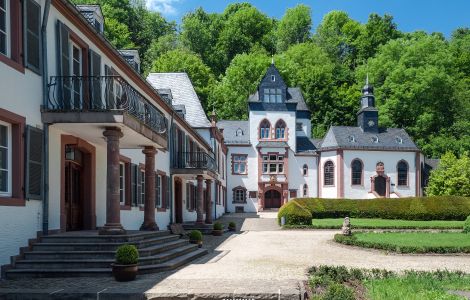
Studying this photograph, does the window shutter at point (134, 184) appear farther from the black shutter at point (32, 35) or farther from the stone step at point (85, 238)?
→ the black shutter at point (32, 35)

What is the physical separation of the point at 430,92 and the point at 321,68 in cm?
1445

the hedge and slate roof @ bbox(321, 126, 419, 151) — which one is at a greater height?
slate roof @ bbox(321, 126, 419, 151)

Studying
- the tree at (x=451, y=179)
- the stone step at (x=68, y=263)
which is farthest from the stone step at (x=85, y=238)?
the tree at (x=451, y=179)

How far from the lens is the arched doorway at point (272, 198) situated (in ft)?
208

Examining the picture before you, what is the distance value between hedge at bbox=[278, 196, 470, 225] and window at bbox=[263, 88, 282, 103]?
19.9 m

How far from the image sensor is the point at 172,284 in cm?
1080

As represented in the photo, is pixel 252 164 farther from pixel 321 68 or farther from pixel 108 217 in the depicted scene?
pixel 108 217

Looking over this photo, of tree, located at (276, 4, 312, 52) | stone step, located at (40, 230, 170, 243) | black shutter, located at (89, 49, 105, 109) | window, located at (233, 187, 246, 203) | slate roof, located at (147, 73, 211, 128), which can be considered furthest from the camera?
tree, located at (276, 4, 312, 52)

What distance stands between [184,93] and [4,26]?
1203 inches

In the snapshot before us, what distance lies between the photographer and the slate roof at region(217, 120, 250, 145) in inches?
2489

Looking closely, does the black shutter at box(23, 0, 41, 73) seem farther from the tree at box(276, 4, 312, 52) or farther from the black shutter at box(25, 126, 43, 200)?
the tree at box(276, 4, 312, 52)

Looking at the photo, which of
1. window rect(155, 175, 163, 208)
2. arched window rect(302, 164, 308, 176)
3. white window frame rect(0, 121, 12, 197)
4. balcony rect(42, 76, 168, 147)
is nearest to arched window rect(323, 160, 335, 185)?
arched window rect(302, 164, 308, 176)

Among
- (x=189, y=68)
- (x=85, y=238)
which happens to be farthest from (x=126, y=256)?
(x=189, y=68)

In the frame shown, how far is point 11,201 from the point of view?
11.9 metres
